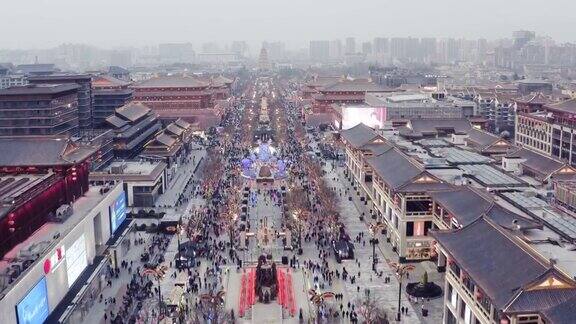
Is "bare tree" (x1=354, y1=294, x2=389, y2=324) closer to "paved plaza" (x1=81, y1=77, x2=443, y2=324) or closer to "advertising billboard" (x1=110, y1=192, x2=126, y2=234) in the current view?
"paved plaza" (x1=81, y1=77, x2=443, y2=324)

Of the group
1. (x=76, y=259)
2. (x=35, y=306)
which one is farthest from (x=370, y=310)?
(x=35, y=306)

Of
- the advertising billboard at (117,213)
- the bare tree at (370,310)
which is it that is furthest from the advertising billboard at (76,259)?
the bare tree at (370,310)

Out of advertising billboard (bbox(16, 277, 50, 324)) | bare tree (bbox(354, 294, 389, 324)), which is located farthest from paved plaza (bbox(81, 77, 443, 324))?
advertising billboard (bbox(16, 277, 50, 324))

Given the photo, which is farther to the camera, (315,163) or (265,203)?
(315,163)

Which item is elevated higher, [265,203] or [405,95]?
[405,95]

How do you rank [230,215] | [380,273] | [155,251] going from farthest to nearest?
[230,215] < [155,251] < [380,273]

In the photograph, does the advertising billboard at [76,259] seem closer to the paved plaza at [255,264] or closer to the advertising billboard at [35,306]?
the paved plaza at [255,264]

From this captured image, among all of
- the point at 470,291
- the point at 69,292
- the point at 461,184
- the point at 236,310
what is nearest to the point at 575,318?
the point at 470,291

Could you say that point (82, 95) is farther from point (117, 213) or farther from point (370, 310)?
point (370, 310)

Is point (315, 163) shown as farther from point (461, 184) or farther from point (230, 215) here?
point (461, 184)
